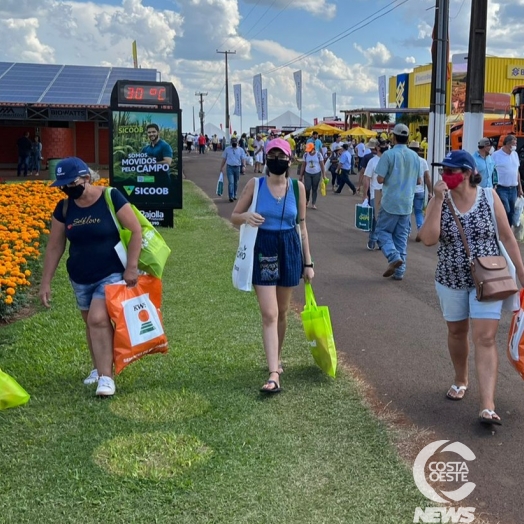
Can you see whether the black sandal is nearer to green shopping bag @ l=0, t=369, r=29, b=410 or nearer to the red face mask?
green shopping bag @ l=0, t=369, r=29, b=410

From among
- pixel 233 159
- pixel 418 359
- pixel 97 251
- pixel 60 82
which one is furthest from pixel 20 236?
pixel 60 82

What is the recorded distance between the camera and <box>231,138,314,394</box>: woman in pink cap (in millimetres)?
5078

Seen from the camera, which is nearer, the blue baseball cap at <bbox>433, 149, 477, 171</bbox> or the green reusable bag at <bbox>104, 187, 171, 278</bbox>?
the blue baseball cap at <bbox>433, 149, 477, 171</bbox>

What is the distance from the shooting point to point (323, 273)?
975 cm

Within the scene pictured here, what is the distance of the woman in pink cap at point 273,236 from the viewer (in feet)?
16.7

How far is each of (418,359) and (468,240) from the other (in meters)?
1.61

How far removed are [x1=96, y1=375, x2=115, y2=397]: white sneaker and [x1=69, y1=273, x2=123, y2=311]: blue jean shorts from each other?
53 centimetres

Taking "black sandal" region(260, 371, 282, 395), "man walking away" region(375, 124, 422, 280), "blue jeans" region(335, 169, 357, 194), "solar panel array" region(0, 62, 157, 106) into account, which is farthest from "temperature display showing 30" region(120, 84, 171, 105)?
"solar panel array" region(0, 62, 157, 106)

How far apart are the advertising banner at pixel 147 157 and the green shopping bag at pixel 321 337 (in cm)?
783

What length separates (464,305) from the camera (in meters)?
4.74

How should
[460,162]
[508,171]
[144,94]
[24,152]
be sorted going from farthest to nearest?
[24,152], [508,171], [144,94], [460,162]

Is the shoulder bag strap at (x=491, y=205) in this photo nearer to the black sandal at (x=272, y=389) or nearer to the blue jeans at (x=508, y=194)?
the black sandal at (x=272, y=389)

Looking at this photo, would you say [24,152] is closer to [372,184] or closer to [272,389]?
[372,184]

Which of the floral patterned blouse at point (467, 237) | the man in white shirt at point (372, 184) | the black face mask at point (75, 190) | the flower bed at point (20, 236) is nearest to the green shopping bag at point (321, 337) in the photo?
the floral patterned blouse at point (467, 237)
